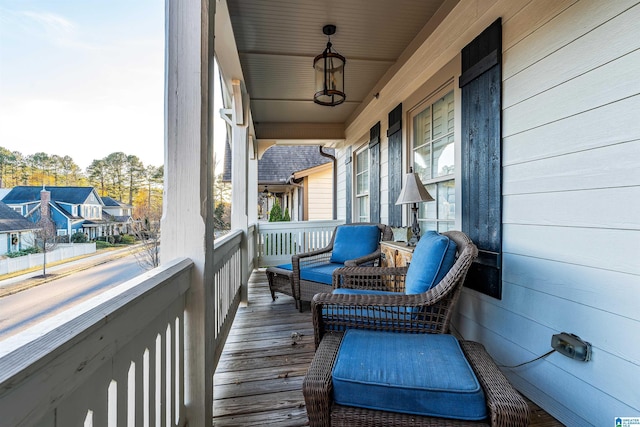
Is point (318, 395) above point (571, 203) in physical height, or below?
below

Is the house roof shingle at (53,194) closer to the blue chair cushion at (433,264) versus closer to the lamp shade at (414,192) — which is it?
the blue chair cushion at (433,264)

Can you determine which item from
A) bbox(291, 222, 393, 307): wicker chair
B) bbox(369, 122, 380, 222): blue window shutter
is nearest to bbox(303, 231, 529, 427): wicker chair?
bbox(291, 222, 393, 307): wicker chair

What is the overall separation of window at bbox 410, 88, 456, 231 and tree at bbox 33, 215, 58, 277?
8.49 ft

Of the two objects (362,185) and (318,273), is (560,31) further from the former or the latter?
(362,185)

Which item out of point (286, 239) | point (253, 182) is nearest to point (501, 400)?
point (286, 239)

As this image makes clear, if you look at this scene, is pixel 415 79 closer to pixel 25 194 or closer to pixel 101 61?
pixel 101 61

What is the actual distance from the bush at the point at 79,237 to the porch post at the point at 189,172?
75 cm

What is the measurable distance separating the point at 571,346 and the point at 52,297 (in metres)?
2.00

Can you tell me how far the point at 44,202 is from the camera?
512mm

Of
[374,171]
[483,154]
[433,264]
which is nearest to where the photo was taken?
[433,264]

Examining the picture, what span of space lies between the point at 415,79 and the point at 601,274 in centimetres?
244

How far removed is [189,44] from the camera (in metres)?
1.37

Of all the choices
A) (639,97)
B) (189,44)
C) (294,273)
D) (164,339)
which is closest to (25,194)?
(164,339)

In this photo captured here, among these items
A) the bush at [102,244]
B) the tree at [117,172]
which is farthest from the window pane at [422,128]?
the bush at [102,244]
